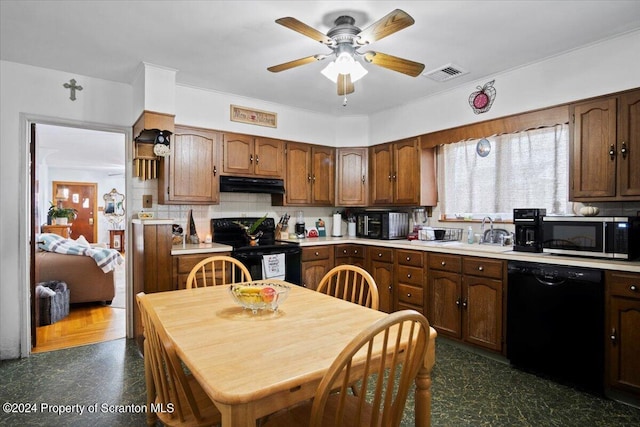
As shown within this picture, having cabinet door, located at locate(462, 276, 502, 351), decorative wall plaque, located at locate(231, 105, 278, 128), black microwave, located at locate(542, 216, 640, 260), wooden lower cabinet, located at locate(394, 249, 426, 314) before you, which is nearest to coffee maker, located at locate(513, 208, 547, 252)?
black microwave, located at locate(542, 216, 640, 260)

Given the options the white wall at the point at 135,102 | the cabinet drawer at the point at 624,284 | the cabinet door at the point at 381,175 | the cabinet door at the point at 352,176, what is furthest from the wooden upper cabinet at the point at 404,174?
the cabinet drawer at the point at 624,284

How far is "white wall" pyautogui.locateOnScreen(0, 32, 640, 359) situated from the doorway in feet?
0.41

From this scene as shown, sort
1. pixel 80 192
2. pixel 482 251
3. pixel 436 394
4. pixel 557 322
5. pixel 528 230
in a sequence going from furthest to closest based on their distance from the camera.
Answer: pixel 80 192 < pixel 482 251 < pixel 528 230 < pixel 557 322 < pixel 436 394

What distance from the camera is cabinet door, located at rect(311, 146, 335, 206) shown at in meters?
4.43

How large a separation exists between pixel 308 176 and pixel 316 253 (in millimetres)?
974

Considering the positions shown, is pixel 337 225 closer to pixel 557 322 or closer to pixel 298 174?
pixel 298 174

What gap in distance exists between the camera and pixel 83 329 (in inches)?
145

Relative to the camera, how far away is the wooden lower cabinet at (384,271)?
3.81 metres

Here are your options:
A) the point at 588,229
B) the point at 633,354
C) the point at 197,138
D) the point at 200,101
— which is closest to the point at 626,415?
the point at 633,354

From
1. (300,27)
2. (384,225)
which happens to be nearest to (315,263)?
(384,225)

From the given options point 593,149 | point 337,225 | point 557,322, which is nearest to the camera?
point 557,322

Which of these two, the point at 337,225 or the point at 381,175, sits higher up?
the point at 381,175

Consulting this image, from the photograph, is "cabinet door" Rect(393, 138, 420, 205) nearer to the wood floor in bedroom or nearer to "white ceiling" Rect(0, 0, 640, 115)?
"white ceiling" Rect(0, 0, 640, 115)

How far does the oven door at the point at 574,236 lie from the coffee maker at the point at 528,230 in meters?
0.06
